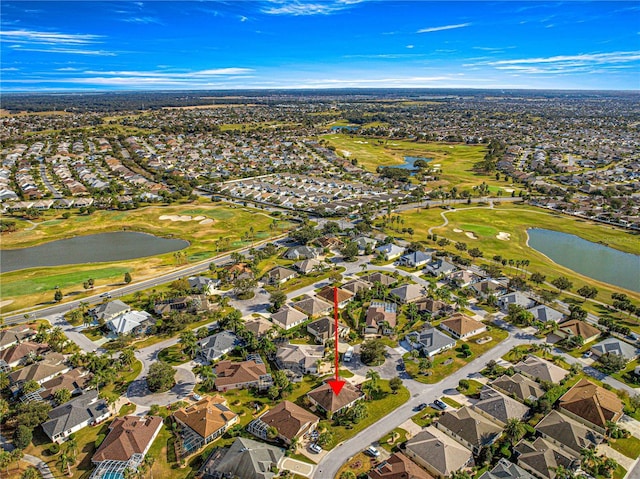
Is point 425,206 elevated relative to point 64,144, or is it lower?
lower

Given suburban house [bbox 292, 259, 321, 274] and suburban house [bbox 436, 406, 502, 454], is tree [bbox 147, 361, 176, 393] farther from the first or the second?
Result: suburban house [bbox 292, 259, 321, 274]

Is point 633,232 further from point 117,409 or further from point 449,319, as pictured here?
point 117,409

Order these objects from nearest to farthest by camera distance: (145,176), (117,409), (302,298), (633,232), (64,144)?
(117,409)
(302,298)
(633,232)
(145,176)
(64,144)

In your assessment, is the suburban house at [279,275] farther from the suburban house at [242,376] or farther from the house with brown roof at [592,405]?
the house with brown roof at [592,405]

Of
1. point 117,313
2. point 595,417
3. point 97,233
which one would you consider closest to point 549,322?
point 595,417

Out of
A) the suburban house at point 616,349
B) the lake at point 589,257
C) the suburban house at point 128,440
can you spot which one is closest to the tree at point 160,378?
the suburban house at point 128,440

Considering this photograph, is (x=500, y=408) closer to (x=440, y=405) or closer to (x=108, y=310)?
(x=440, y=405)

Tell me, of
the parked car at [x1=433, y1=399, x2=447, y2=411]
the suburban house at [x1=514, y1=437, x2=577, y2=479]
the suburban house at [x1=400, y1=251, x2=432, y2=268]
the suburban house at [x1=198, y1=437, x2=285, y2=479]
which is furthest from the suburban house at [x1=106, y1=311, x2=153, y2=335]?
the suburban house at [x1=514, y1=437, x2=577, y2=479]
